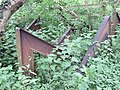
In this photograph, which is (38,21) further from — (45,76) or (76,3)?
(45,76)

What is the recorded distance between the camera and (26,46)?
315 cm

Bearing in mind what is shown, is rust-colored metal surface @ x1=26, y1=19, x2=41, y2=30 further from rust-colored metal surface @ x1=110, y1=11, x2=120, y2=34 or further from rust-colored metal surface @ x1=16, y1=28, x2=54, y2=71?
rust-colored metal surface @ x1=16, y1=28, x2=54, y2=71

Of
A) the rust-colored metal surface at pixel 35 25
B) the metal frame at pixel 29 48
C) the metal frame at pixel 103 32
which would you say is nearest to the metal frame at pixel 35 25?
the rust-colored metal surface at pixel 35 25

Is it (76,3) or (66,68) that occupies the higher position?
(76,3)

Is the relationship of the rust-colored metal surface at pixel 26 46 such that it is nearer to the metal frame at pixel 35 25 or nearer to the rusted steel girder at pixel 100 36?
the rusted steel girder at pixel 100 36

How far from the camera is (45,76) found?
10.9 ft

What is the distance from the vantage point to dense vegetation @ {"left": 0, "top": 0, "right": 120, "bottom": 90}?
2918 millimetres

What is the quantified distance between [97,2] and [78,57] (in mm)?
2926

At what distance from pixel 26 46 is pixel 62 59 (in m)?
0.51

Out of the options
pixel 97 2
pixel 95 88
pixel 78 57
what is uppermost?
pixel 97 2

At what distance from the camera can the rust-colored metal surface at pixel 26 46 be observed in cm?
310

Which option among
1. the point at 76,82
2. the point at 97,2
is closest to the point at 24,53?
the point at 76,82

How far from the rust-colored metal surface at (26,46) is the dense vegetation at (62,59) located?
6.3 inches

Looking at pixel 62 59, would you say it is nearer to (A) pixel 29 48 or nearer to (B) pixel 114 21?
(A) pixel 29 48
